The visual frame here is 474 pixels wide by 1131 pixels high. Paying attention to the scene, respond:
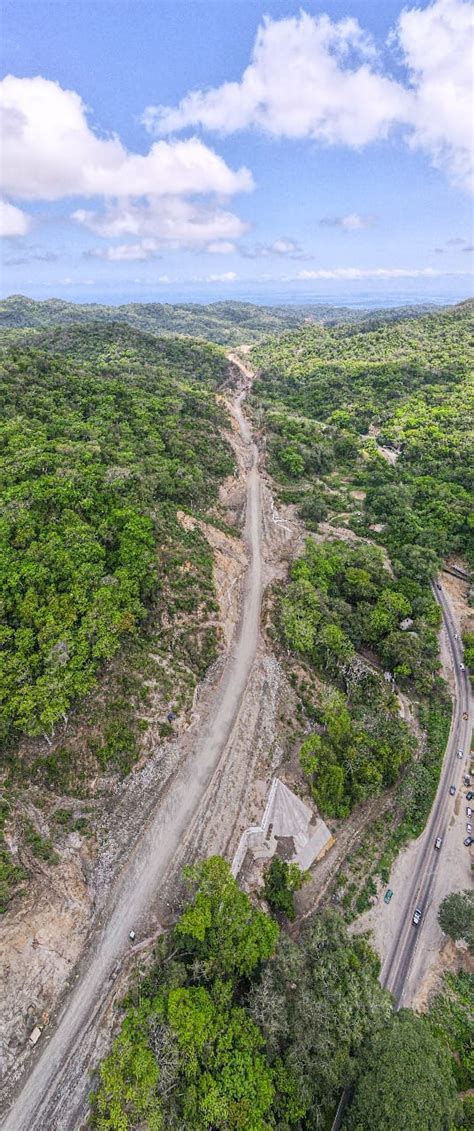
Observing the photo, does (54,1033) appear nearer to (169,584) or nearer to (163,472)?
(169,584)

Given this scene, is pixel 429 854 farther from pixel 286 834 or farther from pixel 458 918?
pixel 286 834

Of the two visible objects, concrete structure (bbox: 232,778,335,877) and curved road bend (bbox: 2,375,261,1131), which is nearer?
curved road bend (bbox: 2,375,261,1131)

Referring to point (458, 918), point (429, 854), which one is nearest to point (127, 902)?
point (458, 918)

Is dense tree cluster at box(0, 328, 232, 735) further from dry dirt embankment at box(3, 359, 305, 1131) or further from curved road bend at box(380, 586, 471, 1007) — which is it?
curved road bend at box(380, 586, 471, 1007)

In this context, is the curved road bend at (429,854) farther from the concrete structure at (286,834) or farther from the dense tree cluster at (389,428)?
the dense tree cluster at (389,428)

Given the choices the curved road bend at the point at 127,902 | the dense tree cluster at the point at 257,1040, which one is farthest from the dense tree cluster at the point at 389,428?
the dense tree cluster at the point at 257,1040

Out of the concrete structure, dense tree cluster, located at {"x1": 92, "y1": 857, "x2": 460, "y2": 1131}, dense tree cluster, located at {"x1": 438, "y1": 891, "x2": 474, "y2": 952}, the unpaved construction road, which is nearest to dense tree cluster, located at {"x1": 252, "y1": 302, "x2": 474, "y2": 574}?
the unpaved construction road

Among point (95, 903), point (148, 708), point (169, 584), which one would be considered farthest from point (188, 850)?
point (169, 584)

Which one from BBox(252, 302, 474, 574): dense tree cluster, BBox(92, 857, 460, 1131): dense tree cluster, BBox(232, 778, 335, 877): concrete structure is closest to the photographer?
BBox(92, 857, 460, 1131): dense tree cluster
